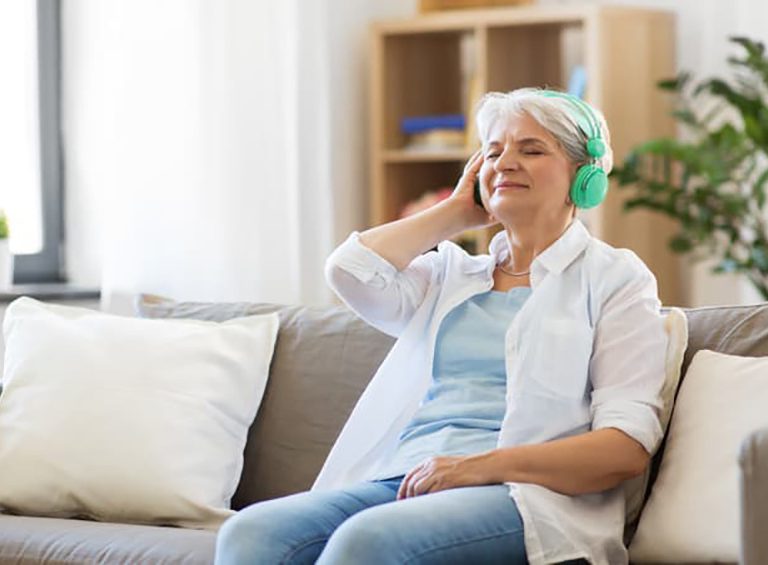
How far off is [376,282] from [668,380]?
490 mm

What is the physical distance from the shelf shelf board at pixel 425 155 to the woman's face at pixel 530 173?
2.31 m

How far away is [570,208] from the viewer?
2.47m

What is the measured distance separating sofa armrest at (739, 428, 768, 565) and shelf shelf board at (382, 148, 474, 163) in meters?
2.95

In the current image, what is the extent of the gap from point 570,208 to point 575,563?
576mm

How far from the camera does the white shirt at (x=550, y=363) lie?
2.24m

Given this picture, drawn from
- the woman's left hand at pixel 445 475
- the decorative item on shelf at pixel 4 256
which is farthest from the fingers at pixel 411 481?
the decorative item on shelf at pixel 4 256

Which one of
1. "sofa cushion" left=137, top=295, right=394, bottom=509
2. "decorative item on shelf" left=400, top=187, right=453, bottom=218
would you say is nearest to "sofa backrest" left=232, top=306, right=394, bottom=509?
"sofa cushion" left=137, top=295, right=394, bottom=509

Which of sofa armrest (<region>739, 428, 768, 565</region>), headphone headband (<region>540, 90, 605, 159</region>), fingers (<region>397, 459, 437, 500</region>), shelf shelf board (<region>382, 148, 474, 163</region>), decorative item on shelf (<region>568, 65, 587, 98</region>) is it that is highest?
decorative item on shelf (<region>568, 65, 587, 98</region>)

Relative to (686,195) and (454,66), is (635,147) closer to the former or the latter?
(686,195)

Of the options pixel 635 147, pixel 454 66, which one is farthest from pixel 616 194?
pixel 454 66

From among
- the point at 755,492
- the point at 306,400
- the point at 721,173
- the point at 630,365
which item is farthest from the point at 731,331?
the point at 721,173

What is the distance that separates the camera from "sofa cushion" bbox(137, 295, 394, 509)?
281 centimetres

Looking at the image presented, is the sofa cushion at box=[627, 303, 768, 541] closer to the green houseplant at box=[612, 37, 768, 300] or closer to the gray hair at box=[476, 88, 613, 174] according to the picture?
the gray hair at box=[476, 88, 613, 174]

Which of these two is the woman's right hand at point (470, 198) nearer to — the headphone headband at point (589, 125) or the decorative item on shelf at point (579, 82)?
the headphone headband at point (589, 125)
